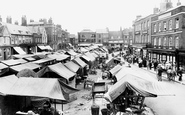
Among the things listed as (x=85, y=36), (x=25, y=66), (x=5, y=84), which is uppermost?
(x=85, y=36)

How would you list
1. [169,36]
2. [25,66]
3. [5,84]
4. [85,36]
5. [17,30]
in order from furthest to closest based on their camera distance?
[85,36] → [17,30] → [169,36] → [25,66] → [5,84]

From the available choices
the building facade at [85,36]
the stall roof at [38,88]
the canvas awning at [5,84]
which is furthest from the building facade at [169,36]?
the building facade at [85,36]

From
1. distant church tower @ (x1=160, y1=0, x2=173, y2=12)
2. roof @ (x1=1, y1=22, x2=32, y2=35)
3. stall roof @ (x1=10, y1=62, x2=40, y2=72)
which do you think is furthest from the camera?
roof @ (x1=1, y1=22, x2=32, y2=35)

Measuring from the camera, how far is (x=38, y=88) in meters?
10.2

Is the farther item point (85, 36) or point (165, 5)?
point (85, 36)

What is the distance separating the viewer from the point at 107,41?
308 ft

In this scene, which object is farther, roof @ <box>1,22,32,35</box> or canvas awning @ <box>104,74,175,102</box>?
roof @ <box>1,22,32,35</box>

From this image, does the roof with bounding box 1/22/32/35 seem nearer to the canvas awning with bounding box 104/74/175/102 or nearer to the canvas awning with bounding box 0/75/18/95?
the canvas awning with bounding box 0/75/18/95

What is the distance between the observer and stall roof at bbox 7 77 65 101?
387 inches

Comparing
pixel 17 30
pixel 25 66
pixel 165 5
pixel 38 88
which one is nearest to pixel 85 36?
pixel 17 30

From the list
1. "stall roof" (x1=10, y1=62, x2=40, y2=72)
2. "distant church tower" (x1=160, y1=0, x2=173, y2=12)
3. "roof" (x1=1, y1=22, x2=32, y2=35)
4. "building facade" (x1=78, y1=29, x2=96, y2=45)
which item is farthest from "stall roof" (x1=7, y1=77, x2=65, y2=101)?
"building facade" (x1=78, y1=29, x2=96, y2=45)

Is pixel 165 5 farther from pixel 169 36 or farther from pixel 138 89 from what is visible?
pixel 138 89

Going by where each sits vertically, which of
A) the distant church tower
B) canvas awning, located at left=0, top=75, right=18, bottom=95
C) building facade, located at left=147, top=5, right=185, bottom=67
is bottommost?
canvas awning, located at left=0, top=75, right=18, bottom=95

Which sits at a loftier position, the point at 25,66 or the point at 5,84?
the point at 25,66
